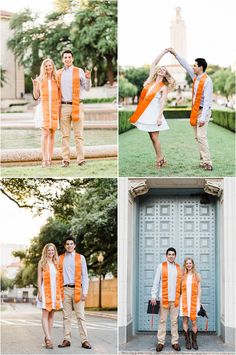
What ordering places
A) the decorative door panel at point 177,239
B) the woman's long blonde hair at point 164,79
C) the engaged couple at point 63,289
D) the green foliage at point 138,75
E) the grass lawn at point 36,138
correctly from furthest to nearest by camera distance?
1. the grass lawn at point 36,138
2. the green foliage at point 138,75
3. the decorative door panel at point 177,239
4. the woman's long blonde hair at point 164,79
5. the engaged couple at point 63,289

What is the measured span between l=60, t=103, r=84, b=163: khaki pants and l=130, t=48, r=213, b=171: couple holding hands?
0.58 metres

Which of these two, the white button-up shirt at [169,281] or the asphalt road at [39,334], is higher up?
the white button-up shirt at [169,281]

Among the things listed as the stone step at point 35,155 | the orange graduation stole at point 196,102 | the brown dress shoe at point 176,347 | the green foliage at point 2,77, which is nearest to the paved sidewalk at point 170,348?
the brown dress shoe at point 176,347

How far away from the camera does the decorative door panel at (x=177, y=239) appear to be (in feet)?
27.3

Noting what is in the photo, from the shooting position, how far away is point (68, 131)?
8281 millimetres

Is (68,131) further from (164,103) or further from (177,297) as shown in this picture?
(177,297)

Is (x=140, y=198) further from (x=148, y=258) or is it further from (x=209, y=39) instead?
(x=209, y=39)

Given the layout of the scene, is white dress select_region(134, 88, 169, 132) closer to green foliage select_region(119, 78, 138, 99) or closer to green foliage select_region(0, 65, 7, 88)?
green foliage select_region(119, 78, 138, 99)

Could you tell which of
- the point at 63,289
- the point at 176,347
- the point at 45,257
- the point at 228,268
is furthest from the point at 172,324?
the point at 45,257

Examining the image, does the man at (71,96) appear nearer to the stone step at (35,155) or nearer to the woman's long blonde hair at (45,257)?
the stone step at (35,155)

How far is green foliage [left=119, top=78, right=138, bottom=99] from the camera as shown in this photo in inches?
334

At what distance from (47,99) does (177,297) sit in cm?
252

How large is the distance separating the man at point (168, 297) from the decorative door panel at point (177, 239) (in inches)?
25.2

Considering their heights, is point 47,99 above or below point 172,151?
above
